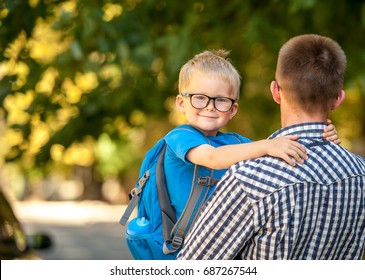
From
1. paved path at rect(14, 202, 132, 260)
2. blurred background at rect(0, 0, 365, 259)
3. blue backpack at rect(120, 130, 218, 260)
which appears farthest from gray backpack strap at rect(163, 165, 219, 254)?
paved path at rect(14, 202, 132, 260)

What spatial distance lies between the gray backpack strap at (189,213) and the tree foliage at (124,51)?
3342mm

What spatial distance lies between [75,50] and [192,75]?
344cm

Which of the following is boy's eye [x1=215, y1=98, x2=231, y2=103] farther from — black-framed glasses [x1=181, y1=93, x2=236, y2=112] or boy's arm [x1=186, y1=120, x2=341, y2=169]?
boy's arm [x1=186, y1=120, x2=341, y2=169]

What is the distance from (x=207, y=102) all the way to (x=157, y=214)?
46 cm

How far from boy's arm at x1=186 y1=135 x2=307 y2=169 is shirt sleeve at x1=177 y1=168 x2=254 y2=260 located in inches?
4.6

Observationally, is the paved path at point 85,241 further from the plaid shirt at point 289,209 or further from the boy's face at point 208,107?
the plaid shirt at point 289,209

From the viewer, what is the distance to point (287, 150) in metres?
2.74

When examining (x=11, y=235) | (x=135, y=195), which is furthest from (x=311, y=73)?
(x=11, y=235)

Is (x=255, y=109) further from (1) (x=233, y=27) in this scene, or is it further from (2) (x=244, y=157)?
(2) (x=244, y=157)

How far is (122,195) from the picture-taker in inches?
1693

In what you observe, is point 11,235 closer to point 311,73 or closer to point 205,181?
point 205,181

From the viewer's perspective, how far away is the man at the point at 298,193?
2729 mm

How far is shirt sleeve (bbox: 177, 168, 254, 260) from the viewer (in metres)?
2.76

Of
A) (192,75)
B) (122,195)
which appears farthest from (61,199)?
(192,75)
